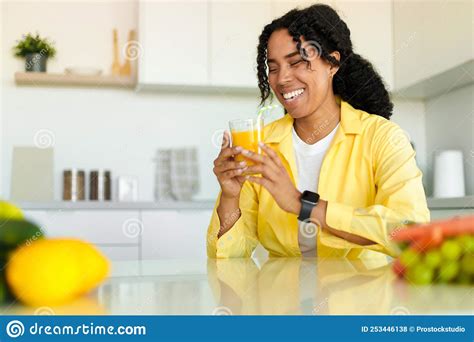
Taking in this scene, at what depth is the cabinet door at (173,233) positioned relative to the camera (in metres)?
3.03

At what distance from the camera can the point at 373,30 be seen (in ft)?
11.8

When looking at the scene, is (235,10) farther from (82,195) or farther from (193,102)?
(82,195)

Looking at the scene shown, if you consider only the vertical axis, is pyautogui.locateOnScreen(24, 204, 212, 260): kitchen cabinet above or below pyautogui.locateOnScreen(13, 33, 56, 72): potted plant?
below

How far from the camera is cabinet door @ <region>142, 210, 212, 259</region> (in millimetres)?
3031

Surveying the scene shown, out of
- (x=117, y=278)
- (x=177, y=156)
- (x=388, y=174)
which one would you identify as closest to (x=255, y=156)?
(x=388, y=174)

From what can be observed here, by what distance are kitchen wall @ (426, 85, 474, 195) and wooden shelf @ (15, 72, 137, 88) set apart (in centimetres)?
193

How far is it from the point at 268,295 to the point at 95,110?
3.10 m

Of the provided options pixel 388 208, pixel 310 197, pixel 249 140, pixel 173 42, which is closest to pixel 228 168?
pixel 249 140

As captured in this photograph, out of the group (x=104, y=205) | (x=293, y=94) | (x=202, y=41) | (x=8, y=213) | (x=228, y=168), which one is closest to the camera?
(x=8, y=213)

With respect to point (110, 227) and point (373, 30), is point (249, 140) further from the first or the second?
point (373, 30)

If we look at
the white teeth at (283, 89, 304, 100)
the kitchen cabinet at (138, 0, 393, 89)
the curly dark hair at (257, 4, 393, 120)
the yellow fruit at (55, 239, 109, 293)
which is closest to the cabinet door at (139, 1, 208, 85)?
the kitchen cabinet at (138, 0, 393, 89)

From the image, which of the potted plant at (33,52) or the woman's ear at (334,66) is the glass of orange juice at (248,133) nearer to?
the woman's ear at (334,66)

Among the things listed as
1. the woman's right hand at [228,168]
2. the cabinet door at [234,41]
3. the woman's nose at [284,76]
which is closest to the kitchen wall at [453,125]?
the cabinet door at [234,41]
